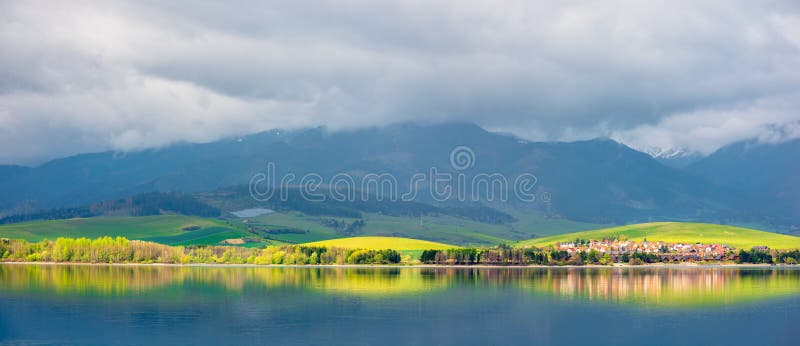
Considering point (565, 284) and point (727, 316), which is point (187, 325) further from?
point (565, 284)

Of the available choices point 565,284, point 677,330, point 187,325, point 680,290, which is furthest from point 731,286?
point 187,325

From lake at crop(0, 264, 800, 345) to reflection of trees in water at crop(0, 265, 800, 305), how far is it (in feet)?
1.08

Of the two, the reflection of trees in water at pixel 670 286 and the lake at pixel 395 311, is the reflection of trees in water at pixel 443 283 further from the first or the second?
the lake at pixel 395 311

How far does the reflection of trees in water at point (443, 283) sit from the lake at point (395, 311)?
328 millimetres

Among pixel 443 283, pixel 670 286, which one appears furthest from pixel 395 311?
pixel 670 286

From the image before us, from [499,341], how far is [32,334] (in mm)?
48629

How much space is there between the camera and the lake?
291 feet

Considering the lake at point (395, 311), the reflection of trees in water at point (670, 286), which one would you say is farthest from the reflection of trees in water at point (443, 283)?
the lake at point (395, 311)

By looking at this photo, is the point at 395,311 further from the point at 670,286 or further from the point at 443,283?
the point at 670,286

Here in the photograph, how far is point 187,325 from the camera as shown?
315 ft

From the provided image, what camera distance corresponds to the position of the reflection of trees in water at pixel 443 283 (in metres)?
134

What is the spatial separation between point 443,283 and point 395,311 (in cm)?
4928

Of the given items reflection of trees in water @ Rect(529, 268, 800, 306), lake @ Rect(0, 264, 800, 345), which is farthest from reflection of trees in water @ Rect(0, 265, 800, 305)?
lake @ Rect(0, 264, 800, 345)

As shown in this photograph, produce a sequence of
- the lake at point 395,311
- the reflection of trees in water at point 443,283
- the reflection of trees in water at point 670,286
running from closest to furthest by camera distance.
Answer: the lake at point 395,311 → the reflection of trees in water at point 670,286 → the reflection of trees in water at point 443,283
